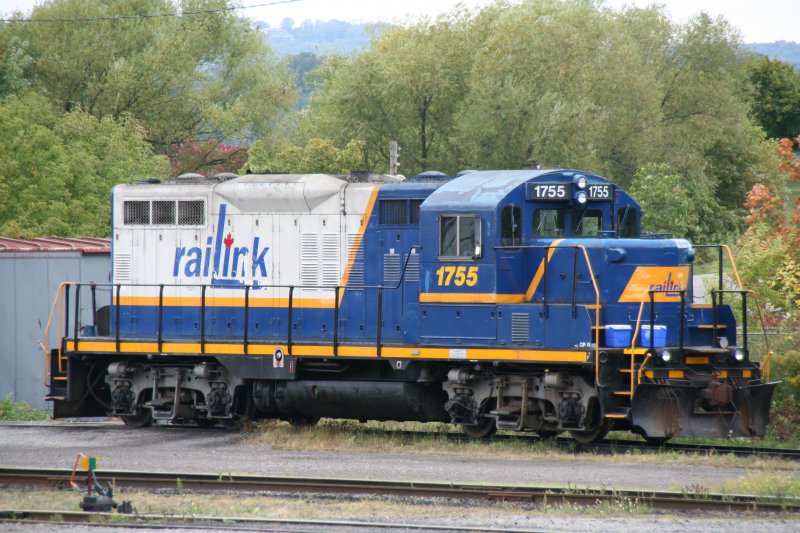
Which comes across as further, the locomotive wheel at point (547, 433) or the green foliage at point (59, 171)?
the green foliage at point (59, 171)

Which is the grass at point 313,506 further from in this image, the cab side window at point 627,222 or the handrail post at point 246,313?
the cab side window at point 627,222

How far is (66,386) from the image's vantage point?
16594 mm

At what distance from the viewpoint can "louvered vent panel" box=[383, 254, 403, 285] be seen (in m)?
15.1

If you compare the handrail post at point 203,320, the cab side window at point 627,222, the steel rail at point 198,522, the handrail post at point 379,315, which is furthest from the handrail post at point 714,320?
the handrail post at point 203,320

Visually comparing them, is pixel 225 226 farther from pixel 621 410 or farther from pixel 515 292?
pixel 621 410

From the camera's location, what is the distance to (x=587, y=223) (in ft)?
47.3

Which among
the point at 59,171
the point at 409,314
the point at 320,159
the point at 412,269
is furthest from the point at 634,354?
the point at 59,171

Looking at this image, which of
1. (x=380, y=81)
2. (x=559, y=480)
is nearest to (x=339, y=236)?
(x=559, y=480)

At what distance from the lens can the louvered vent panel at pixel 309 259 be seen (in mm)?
15656

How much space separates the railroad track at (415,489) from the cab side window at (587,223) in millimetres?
4592

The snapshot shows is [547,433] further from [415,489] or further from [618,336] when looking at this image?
[415,489]

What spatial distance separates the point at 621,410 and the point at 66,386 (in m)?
8.39

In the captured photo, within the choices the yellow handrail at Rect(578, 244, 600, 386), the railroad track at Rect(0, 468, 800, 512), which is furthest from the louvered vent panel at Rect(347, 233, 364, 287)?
the railroad track at Rect(0, 468, 800, 512)

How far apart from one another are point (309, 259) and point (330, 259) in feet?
1.07
